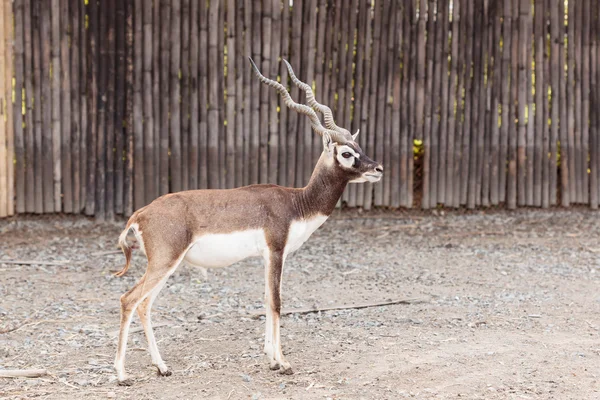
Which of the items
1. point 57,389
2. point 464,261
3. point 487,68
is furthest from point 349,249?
point 57,389

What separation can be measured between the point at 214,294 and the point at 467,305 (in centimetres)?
248

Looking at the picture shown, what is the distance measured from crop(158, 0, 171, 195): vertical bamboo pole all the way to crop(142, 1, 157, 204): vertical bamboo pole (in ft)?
0.37

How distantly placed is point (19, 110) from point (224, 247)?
5.78m

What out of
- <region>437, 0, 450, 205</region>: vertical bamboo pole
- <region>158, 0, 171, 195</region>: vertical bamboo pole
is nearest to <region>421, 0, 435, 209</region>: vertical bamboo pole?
<region>437, 0, 450, 205</region>: vertical bamboo pole

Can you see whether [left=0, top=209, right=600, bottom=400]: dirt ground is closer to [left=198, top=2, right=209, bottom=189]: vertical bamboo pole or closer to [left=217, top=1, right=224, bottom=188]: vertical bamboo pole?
[left=198, top=2, right=209, bottom=189]: vertical bamboo pole

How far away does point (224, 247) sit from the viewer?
246 inches

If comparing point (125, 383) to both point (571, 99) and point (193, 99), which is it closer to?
point (193, 99)

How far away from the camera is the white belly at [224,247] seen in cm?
621

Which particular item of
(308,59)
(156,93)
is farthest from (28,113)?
(308,59)

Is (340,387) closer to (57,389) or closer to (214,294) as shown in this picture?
(57,389)

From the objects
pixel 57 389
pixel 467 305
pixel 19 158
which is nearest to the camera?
pixel 57 389

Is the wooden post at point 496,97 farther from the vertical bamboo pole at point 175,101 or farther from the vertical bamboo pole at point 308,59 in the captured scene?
the vertical bamboo pole at point 175,101

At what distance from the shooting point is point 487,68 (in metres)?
11.7

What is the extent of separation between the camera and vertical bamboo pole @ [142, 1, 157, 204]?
11.0m
